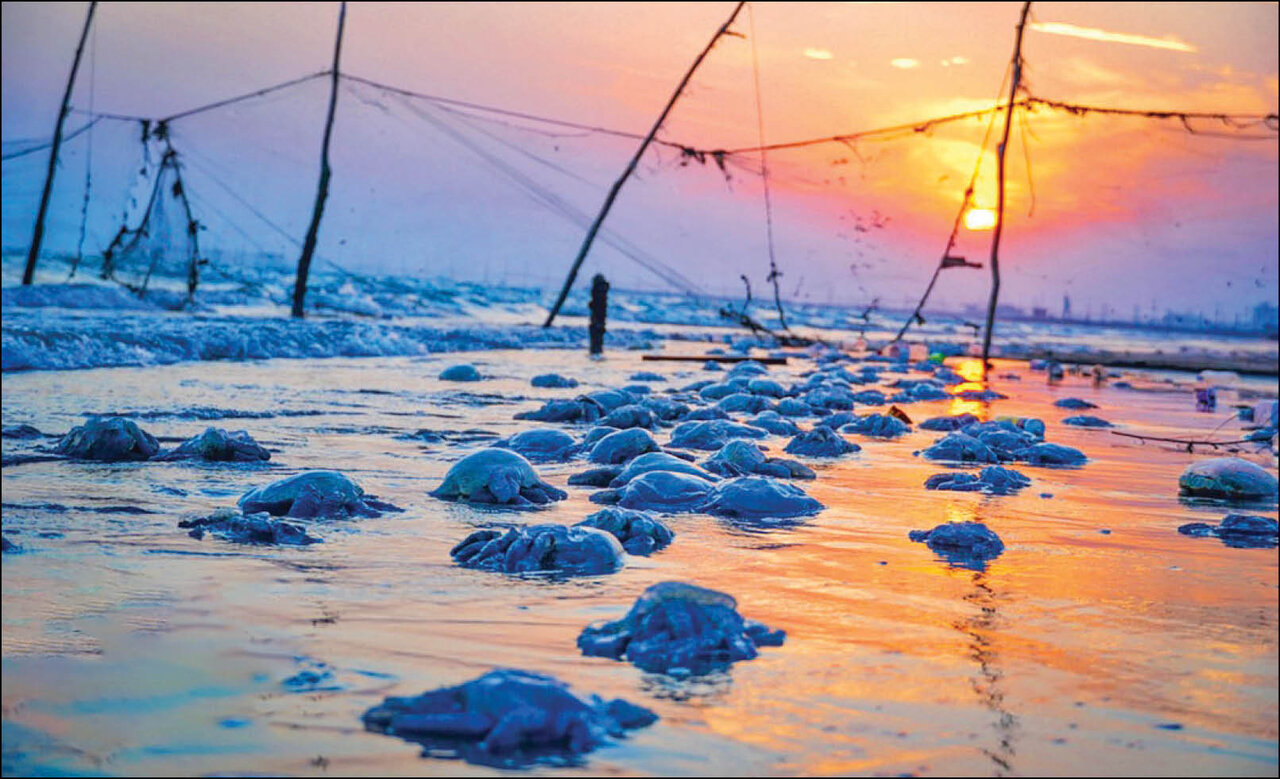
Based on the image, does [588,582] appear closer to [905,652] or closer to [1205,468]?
[905,652]

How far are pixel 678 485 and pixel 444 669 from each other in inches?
120

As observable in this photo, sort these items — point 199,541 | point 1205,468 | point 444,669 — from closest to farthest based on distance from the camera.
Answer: point 444,669 < point 199,541 < point 1205,468

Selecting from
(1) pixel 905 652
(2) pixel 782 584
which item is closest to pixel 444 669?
(1) pixel 905 652

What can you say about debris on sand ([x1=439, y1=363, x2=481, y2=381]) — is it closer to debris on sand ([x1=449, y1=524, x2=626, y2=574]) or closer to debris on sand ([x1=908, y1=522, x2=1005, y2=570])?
debris on sand ([x1=908, y1=522, x2=1005, y2=570])

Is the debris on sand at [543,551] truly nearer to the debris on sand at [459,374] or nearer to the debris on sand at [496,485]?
the debris on sand at [496,485]

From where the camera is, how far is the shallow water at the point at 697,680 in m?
2.52

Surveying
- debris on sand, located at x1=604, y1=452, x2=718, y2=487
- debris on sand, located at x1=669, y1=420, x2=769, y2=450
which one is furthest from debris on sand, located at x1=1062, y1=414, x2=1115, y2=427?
debris on sand, located at x1=604, y1=452, x2=718, y2=487

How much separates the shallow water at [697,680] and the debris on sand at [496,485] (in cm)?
20

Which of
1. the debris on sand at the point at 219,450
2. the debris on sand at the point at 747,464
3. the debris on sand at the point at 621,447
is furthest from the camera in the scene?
the debris on sand at the point at 621,447

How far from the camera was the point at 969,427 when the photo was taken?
405 inches

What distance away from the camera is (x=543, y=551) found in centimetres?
436

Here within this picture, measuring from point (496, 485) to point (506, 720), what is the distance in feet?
11.1

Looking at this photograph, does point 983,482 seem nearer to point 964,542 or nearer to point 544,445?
point 964,542

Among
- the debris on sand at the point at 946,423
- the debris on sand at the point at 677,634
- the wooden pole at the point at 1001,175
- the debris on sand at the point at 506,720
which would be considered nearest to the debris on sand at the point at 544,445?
the debris on sand at the point at 946,423
